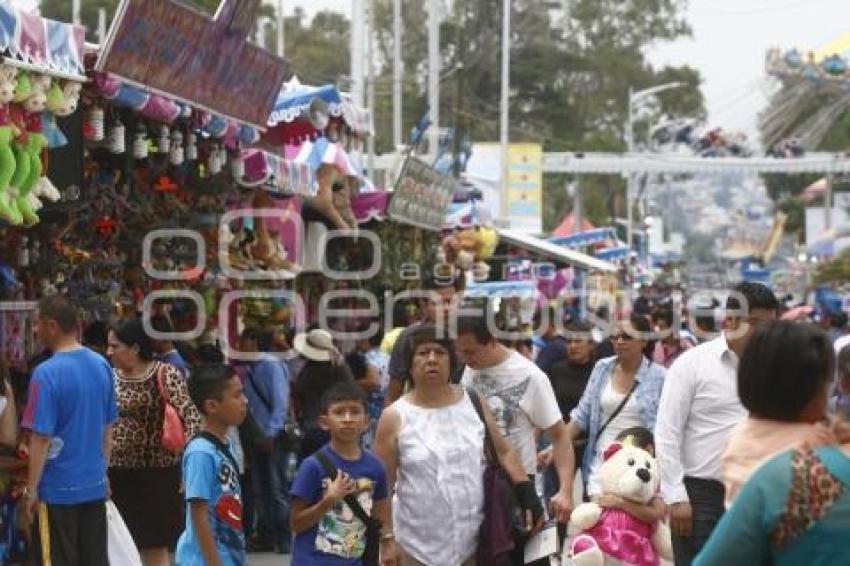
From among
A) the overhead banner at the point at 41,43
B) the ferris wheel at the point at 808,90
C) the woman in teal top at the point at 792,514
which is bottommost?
the woman in teal top at the point at 792,514

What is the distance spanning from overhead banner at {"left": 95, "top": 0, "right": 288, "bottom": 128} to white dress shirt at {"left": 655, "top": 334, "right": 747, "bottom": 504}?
362 centimetres

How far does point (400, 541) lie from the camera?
24.4 ft

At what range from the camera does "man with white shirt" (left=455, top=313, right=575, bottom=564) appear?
26.5ft

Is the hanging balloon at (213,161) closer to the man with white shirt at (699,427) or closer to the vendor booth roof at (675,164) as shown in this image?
the man with white shirt at (699,427)

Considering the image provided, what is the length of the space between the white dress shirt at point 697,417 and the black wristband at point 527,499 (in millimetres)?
630

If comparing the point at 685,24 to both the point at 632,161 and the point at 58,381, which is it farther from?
the point at 58,381

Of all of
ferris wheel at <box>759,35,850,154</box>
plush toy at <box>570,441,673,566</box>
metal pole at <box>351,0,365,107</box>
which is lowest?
plush toy at <box>570,441,673,566</box>

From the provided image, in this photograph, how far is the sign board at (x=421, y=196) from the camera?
60.2 ft

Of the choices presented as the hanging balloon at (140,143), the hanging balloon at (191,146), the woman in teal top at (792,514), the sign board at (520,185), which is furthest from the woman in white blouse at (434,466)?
the sign board at (520,185)

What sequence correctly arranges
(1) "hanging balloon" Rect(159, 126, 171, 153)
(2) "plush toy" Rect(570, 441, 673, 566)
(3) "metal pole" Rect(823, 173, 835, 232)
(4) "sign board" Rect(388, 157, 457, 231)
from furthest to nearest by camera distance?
(3) "metal pole" Rect(823, 173, 835, 232) → (4) "sign board" Rect(388, 157, 457, 231) → (1) "hanging balloon" Rect(159, 126, 171, 153) → (2) "plush toy" Rect(570, 441, 673, 566)

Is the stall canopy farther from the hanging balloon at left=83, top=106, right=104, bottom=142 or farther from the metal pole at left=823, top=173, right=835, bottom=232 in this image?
the metal pole at left=823, top=173, right=835, bottom=232

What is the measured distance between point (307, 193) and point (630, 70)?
54477 millimetres

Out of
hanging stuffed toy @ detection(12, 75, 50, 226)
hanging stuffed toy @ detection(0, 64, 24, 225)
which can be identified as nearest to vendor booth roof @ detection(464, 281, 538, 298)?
hanging stuffed toy @ detection(12, 75, 50, 226)

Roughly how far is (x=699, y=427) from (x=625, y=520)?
0.80m
